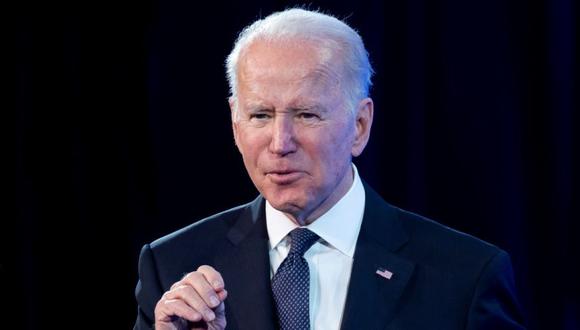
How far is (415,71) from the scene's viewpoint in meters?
2.88

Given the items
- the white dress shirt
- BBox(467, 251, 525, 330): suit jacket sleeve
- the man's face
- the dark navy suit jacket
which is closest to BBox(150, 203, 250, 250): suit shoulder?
the dark navy suit jacket

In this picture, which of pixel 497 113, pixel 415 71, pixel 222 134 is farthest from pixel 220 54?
pixel 497 113

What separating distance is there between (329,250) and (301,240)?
0.25 ft

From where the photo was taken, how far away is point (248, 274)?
7.00ft

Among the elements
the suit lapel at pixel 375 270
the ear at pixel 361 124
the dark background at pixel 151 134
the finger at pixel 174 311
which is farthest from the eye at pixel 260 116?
the dark background at pixel 151 134

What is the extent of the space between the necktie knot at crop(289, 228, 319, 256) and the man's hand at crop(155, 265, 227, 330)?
12.4 inches

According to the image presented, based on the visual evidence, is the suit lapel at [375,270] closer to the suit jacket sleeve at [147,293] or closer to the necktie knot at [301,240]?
the necktie knot at [301,240]

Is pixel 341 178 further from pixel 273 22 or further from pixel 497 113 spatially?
pixel 497 113

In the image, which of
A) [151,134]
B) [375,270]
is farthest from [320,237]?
[151,134]

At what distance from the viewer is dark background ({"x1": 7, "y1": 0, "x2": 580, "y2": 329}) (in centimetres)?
288

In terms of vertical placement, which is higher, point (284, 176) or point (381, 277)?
point (284, 176)

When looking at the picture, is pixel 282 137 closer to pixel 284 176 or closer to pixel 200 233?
pixel 284 176

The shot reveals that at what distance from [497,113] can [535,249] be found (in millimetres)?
443

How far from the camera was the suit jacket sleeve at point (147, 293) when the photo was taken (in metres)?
2.16
